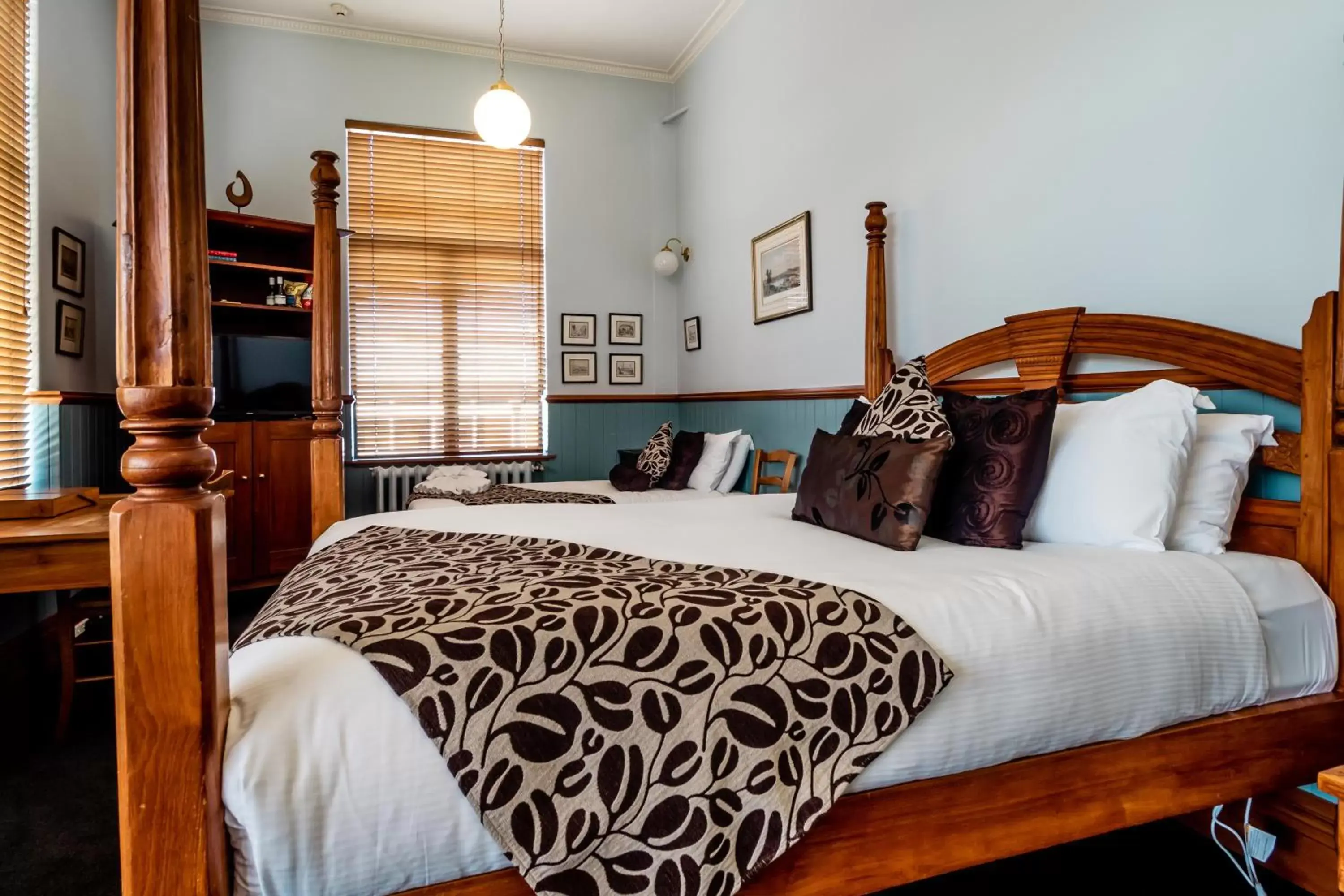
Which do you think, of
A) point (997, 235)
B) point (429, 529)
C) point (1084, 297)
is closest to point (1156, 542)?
point (1084, 297)

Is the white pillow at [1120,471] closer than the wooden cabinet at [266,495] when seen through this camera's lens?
Yes

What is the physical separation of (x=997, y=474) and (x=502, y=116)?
283 cm

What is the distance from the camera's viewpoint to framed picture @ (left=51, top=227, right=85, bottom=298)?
9.96 feet

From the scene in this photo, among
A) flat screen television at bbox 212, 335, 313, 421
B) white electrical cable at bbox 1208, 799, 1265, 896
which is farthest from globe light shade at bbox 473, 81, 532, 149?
white electrical cable at bbox 1208, 799, 1265, 896

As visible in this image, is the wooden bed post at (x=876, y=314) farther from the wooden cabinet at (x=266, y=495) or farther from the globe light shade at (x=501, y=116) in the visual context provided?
the wooden cabinet at (x=266, y=495)

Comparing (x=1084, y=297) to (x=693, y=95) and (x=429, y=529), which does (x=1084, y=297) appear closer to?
(x=429, y=529)

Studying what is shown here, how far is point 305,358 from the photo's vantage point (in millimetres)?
4086

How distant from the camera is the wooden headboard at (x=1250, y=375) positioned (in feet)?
4.60

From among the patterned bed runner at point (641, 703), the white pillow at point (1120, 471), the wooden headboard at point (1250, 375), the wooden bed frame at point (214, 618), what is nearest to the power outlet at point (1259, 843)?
the wooden bed frame at point (214, 618)

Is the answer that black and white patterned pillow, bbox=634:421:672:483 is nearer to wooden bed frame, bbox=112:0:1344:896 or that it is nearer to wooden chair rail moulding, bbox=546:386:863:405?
wooden chair rail moulding, bbox=546:386:863:405

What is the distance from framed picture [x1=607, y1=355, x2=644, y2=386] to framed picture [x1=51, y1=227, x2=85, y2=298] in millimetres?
2881

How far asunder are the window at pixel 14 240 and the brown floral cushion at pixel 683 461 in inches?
110

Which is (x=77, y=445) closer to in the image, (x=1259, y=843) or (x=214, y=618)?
(x=214, y=618)

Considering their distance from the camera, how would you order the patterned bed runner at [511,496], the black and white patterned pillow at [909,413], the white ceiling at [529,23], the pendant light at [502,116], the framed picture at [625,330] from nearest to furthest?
the black and white patterned pillow at [909,413] < the pendant light at [502,116] < the patterned bed runner at [511,496] < the white ceiling at [529,23] < the framed picture at [625,330]
